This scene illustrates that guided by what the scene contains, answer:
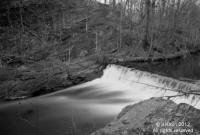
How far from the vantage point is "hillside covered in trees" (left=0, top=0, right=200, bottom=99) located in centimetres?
1180

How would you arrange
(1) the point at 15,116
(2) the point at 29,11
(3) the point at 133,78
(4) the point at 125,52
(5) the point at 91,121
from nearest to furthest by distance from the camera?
1. (5) the point at 91,121
2. (1) the point at 15,116
3. (3) the point at 133,78
4. (4) the point at 125,52
5. (2) the point at 29,11

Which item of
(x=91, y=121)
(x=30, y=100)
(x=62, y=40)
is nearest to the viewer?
(x=91, y=121)

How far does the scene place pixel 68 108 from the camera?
913 cm

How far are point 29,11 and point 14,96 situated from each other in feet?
57.3

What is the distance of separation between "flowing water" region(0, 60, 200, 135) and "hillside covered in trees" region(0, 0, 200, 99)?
1172 millimetres

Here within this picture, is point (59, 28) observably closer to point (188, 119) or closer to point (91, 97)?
point (91, 97)

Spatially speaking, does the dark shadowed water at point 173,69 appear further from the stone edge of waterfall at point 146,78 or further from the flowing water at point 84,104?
the flowing water at point 84,104

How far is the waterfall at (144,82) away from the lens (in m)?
8.18

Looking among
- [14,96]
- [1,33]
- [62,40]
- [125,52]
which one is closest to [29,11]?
[1,33]

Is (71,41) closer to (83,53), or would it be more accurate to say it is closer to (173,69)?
(83,53)

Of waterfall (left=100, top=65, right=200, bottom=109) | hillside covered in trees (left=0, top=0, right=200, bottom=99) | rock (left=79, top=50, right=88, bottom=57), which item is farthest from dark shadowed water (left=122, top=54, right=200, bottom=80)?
rock (left=79, top=50, right=88, bottom=57)

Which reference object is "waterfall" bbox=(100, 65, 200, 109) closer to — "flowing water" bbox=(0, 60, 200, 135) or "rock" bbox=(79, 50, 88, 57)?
"flowing water" bbox=(0, 60, 200, 135)

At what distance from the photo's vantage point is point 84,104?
9609mm

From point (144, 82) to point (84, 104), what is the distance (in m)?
4.27
